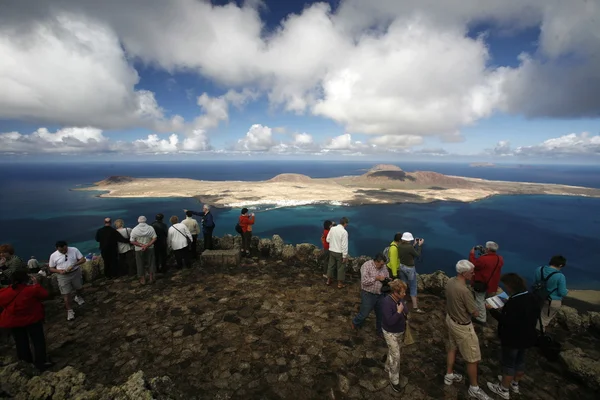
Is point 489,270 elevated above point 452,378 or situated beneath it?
elevated above

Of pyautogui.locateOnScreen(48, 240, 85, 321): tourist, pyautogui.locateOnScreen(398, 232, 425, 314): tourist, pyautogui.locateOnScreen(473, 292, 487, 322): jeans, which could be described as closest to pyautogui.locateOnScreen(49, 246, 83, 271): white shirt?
pyautogui.locateOnScreen(48, 240, 85, 321): tourist

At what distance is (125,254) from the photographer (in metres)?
10.1

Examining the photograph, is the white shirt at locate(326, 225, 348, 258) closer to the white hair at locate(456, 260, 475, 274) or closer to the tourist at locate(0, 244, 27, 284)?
the white hair at locate(456, 260, 475, 274)

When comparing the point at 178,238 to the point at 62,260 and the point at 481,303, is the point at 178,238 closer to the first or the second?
the point at 62,260

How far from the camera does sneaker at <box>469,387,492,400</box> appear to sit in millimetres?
4953

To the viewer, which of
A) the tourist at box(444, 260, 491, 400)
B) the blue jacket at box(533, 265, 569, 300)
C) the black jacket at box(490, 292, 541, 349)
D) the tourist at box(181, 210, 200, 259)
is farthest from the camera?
the tourist at box(181, 210, 200, 259)

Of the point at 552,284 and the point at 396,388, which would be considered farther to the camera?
the point at 552,284

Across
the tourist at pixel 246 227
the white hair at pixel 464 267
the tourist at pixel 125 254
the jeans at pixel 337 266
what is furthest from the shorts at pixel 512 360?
the tourist at pixel 125 254

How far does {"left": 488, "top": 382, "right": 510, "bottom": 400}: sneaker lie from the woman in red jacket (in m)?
9.29

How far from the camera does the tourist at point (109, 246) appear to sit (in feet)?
31.0

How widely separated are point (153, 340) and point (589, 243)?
109 metres

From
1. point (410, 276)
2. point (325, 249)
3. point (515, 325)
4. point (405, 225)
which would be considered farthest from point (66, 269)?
point (405, 225)

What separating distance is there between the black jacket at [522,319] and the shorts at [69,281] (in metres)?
10.9

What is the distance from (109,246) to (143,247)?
61.1 inches
